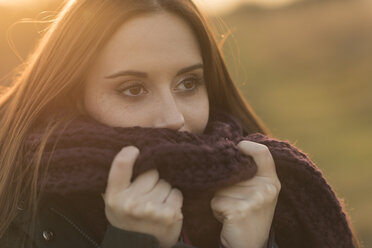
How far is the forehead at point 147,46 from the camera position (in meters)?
1.89

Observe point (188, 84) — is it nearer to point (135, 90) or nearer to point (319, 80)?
point (135, 90)

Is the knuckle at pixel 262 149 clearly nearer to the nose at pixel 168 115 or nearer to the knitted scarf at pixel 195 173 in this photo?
the knitted scarf at pixel 195 173

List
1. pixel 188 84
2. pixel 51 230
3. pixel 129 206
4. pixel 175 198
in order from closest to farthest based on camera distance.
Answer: pixel 129 206 < pixel 175 198 < pixel 51 230 < pixel 188 84

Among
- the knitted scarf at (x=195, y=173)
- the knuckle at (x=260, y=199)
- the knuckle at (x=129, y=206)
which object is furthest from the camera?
the knuckle at (x=260, y=199)

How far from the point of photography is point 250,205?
1886 millimetres

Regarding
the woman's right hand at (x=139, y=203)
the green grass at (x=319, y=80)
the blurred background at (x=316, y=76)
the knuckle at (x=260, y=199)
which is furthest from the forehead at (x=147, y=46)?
the green grass at (x=319, y=80)

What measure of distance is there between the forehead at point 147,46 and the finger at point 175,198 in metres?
0.47

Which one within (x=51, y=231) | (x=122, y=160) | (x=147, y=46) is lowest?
(x=51, y=231)

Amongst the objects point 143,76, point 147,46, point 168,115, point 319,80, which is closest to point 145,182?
point 168,115

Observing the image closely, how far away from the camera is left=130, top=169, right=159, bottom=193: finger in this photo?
5.65ft

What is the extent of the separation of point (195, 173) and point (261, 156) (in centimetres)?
31

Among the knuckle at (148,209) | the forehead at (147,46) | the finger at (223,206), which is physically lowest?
the finger at (223,206)

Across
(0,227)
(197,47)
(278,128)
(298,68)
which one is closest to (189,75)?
(197,47)

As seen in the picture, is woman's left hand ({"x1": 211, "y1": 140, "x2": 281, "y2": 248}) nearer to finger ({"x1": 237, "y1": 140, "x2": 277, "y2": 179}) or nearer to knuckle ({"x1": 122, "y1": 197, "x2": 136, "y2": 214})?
finger ({"x1": 237, "y1": 140, "x2": 277, "y2": 179})
